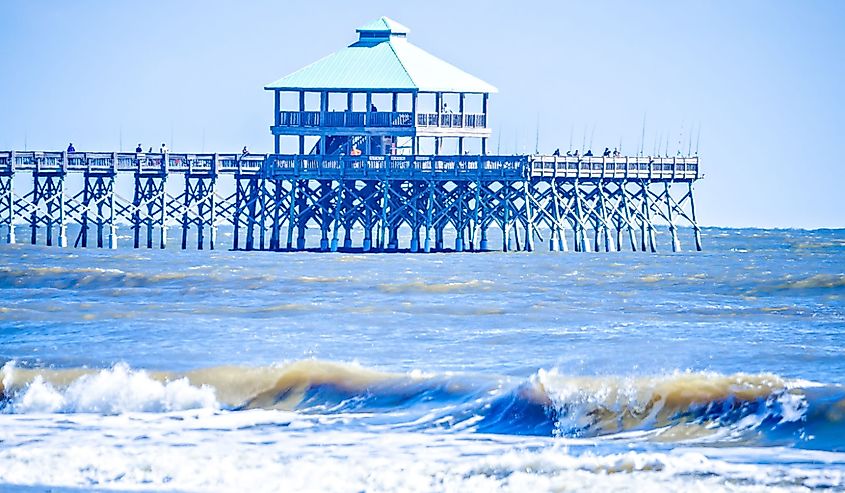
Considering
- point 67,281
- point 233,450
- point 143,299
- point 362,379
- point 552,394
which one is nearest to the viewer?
point 233,450

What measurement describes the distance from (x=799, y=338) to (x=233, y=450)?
10783 millimetres

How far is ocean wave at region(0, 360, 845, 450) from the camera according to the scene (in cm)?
2072

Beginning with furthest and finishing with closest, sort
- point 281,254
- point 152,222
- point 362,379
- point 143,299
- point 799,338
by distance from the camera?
point 152,222
point 281,254
point 143,299
point 799,338
point 362,379

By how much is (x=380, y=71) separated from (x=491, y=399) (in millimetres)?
32526

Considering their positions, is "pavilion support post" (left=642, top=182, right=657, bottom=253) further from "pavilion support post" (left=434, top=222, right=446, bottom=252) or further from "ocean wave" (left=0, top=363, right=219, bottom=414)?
"ocean wave" (left=0, top=363, right=219, bottom=414)

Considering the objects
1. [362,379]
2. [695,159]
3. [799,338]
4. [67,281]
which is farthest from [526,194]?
[362,379]

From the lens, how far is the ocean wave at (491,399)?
20.7 m

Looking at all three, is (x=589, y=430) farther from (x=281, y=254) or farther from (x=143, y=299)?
(x=281, y=254)

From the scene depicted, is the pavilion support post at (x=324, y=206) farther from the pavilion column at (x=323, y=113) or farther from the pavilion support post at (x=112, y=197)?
the pavilion support post at (x=112, y=197)

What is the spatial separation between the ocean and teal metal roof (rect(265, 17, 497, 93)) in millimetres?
15819

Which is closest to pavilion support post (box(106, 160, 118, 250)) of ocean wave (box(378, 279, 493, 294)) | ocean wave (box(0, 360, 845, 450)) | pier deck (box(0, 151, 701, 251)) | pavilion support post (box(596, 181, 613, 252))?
pier deck (box(0, 151, 701, 251))

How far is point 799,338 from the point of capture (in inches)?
1094

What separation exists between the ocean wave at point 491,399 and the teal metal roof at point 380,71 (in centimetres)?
2900

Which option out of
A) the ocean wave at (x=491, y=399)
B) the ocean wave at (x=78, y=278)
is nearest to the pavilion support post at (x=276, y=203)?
the ocean wave at (x=78, y=278)
